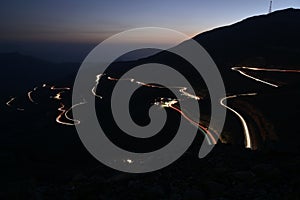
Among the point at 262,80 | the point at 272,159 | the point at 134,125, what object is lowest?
the point at 134,125

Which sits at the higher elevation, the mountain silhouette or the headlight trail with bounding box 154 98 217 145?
the mountain silhouette

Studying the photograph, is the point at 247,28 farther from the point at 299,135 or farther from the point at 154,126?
the point at 299,135

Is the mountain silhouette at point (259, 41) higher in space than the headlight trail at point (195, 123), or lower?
higher

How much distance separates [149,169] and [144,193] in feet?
16.0

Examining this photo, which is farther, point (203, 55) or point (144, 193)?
point (203, 55)

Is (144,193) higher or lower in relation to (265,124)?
higher

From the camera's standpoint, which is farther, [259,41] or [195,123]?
[259,41]

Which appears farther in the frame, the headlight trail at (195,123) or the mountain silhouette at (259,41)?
the mountain silhouette at (259,41)

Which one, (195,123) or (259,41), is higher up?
(259,41)

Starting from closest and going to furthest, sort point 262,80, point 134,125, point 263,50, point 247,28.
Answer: point 134,125 < point 262,80 < point 263,50 < point 247,28

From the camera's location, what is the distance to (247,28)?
151500mm

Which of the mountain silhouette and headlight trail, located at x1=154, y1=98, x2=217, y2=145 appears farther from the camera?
the mountain silhouette

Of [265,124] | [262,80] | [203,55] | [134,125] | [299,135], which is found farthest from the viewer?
[203,55]

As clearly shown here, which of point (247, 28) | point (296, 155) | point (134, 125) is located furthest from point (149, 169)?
point (247, 28)
